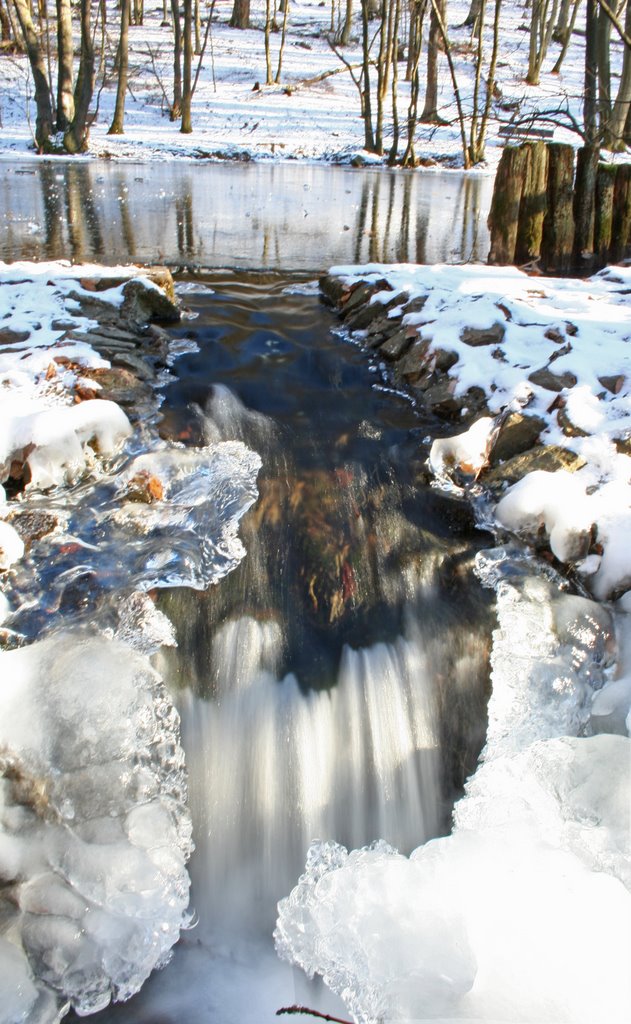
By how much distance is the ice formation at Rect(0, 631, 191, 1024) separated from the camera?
1.93 m

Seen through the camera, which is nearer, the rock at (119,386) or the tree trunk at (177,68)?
the rock at (119,386)

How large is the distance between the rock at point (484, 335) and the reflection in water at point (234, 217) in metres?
3.48

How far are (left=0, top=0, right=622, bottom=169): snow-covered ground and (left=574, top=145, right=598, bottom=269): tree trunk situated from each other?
12372 millimetres

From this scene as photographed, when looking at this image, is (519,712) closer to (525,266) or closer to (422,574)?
(422,574)

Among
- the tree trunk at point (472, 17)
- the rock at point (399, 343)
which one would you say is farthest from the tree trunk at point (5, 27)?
the rock at point (399, 343)

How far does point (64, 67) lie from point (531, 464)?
21.1 meters

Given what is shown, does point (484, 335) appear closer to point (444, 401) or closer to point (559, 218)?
point (444, 401)

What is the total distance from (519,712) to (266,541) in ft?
4.62

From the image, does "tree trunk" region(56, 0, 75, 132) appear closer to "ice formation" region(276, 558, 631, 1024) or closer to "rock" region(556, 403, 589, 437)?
"rock" region(556, 403, 589, 437)

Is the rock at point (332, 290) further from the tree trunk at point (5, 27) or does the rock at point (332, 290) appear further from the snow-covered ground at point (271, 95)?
the tree trunk at point (5, 27)

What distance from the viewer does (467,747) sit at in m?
2.68

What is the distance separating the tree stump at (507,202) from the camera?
6.18 m

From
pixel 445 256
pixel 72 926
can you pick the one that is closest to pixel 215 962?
pixel 72 926

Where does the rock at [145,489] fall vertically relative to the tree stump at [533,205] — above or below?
below
